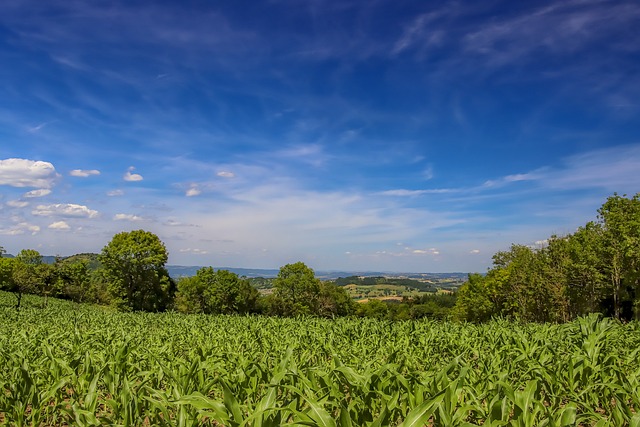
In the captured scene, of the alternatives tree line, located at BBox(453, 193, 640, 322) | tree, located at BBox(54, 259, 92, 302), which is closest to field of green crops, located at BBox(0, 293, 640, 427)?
tree line, located at BBox(453, 193, 640, 322)

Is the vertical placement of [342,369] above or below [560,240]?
below

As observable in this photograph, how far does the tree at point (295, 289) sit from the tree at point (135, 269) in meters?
15.6

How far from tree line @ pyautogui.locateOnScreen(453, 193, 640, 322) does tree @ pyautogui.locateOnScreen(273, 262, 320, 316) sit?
73.9ft

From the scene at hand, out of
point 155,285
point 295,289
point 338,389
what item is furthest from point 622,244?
point 155,285

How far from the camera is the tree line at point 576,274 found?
31125mm

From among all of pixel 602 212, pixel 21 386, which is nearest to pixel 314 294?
pixel 602 212

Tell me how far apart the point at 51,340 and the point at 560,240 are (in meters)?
44.1

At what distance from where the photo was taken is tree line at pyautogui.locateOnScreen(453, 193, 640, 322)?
31.1 meters

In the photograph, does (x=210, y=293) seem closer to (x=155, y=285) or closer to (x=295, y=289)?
(x=155, y=285)

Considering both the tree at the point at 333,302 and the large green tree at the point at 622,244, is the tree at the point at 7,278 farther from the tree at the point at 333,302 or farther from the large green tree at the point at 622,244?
the large green tree at the point at 622,244

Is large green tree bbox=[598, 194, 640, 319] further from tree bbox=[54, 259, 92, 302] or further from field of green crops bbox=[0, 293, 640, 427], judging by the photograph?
tree bbox=[54, 259, 92, 302]

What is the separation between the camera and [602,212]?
112 ft

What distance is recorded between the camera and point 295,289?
56.5m

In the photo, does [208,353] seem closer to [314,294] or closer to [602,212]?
[602,212]
